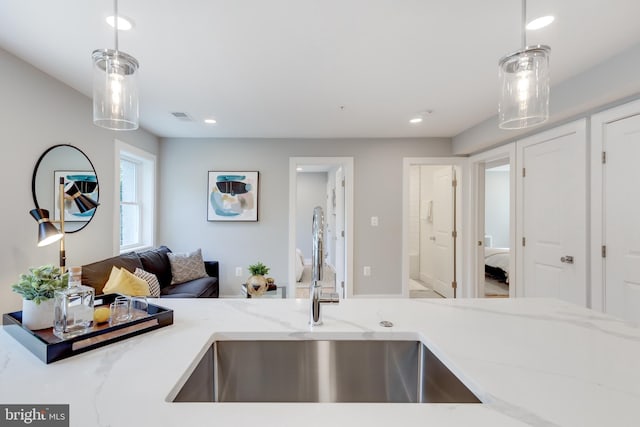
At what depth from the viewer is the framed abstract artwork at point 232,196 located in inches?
162

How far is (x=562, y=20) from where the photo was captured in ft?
5.27

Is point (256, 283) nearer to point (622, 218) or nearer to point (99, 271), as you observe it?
point (99, 271)

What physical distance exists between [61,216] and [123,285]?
0.71 metres

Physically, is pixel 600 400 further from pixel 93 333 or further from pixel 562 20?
pixel 562 20

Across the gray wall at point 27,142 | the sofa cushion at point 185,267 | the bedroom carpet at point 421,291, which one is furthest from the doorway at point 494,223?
the gray wall at point 27,142

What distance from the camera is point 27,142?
2.09 meters

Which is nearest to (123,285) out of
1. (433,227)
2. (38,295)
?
(38,295)

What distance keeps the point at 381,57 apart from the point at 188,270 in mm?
3164

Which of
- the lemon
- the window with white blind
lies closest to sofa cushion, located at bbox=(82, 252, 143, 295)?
the window with white blind

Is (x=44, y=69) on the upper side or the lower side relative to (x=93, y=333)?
upper

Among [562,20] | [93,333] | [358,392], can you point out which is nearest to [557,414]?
[358,392]

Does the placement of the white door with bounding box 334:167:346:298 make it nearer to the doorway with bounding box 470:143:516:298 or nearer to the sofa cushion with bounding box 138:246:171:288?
the doorway with bounding box 470:143:516:298

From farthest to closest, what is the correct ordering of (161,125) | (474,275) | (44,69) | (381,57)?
(474,275)
(161,125)
(44,69)
(381,57)

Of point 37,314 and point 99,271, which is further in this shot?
point 99,271
